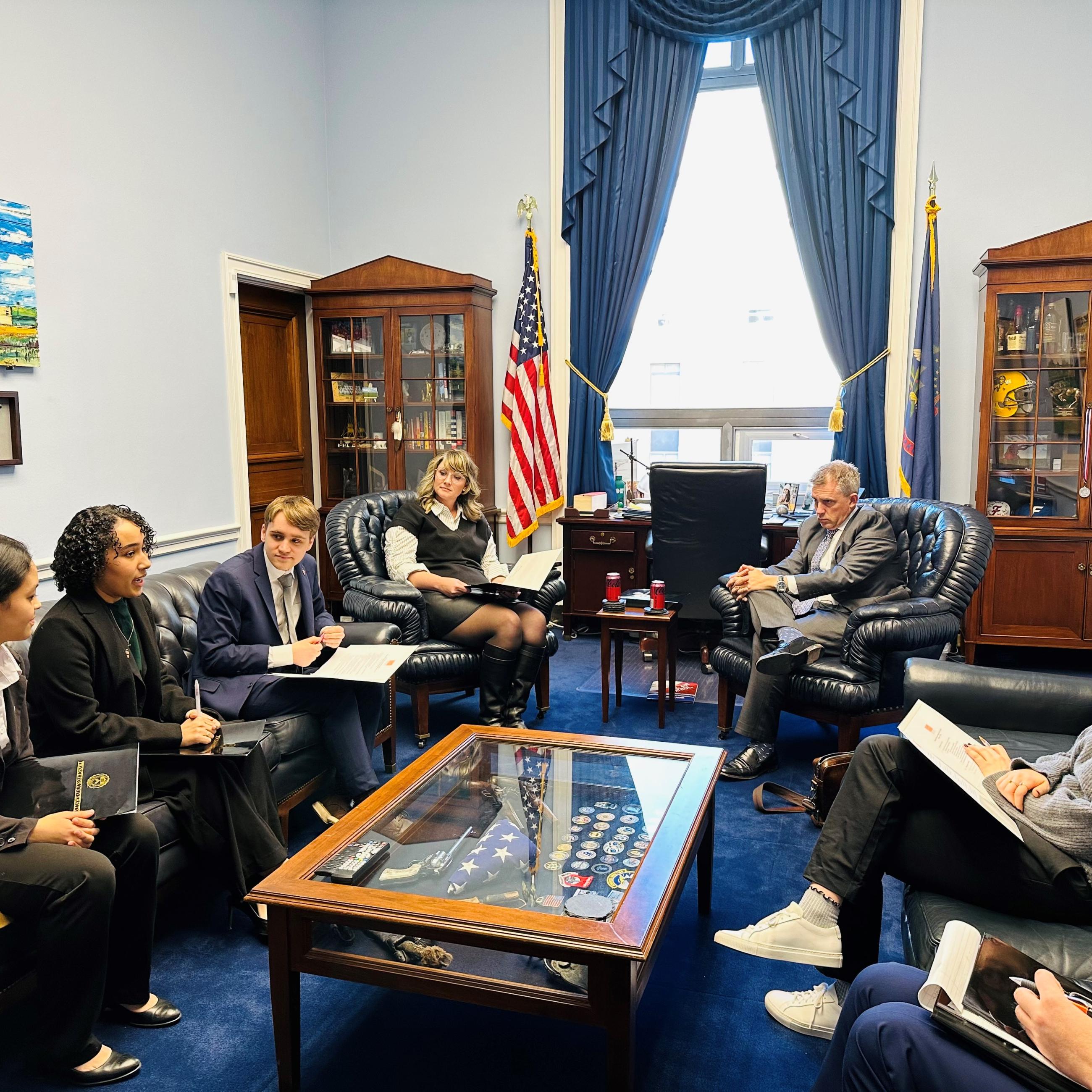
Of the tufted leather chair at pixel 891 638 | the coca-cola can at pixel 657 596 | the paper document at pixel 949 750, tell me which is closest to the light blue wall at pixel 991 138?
the tufted leather chair at pixel 891 638

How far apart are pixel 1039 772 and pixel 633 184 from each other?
4.27 m

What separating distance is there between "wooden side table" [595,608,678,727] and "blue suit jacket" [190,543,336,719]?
4.96 ft

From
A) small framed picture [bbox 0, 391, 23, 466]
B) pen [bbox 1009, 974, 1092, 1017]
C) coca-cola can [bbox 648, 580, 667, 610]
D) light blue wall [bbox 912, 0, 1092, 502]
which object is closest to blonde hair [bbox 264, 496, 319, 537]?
small framed picture [bbox 0, 391, 23, 466]

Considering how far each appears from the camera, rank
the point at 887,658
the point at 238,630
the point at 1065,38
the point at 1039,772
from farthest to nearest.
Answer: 1. the point at 1065,38
2. the point at 887,658
3. the point at 238,630
4. the point at 1039,772

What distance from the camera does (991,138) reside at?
4.83 metres

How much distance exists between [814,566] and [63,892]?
2814 millimetres

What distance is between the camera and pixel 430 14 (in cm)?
560

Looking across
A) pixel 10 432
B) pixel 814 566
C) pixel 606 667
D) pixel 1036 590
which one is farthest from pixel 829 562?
pixel 10 432

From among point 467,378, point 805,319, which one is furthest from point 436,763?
point 805,319

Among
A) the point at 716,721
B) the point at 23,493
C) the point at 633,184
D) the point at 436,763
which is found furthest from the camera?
the point at 633,184

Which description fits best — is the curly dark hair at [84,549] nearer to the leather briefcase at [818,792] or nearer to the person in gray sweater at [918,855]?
the person in gray sweater at [918,855]

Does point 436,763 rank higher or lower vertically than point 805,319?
lower

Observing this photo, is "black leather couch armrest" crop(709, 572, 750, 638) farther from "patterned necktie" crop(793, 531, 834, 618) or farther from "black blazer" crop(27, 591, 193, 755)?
"black blazer" crop(27, 591, 193, 755)

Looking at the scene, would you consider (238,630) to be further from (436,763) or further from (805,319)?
(805,319)
